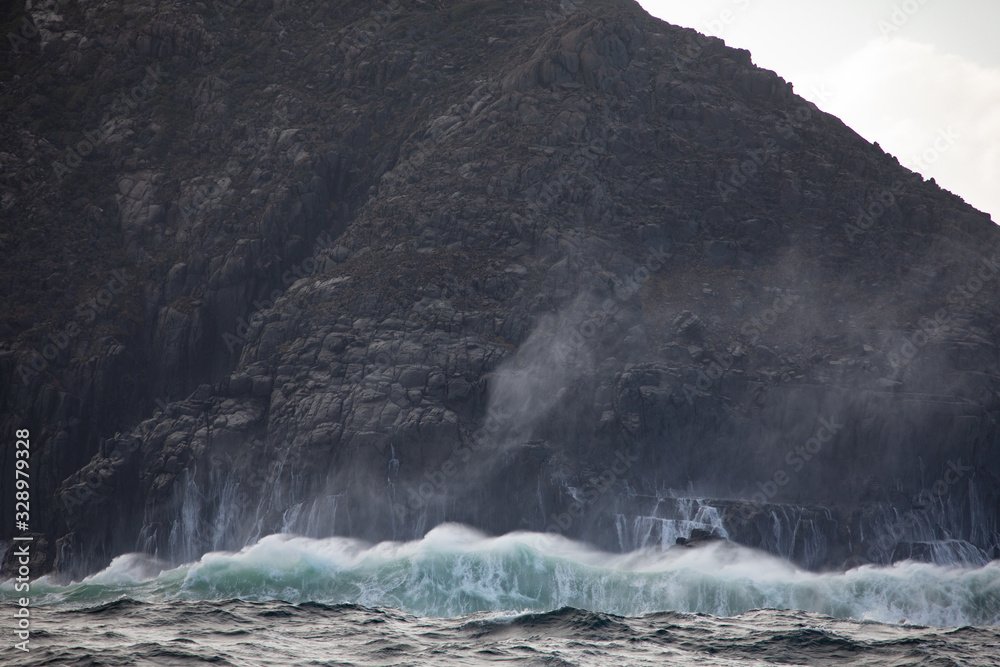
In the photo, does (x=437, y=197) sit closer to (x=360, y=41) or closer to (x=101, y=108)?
(x=360, y=41)

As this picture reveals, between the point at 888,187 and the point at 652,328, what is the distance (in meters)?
26.4

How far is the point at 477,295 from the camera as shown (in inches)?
3051

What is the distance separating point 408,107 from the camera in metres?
94.2

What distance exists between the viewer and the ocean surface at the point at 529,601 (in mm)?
43406

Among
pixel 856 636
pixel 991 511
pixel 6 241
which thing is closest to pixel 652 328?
pixel 991 511

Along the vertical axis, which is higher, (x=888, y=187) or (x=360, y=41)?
(x=360, y=41)

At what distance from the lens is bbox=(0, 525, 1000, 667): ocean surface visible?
142 feet

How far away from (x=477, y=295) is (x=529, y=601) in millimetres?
23821

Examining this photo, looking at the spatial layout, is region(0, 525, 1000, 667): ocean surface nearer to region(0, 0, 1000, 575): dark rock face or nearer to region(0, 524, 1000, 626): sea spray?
region(0, 524, 1000, 626): sea spray

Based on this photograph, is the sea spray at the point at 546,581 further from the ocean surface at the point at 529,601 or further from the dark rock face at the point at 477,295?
the dark rock face at the point at 477,295

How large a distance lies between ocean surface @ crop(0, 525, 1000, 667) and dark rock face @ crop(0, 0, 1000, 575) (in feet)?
6.88

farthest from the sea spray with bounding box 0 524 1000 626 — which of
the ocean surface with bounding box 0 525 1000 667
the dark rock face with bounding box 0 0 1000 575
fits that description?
the dark rock face with bounding box 0 0 1000 575

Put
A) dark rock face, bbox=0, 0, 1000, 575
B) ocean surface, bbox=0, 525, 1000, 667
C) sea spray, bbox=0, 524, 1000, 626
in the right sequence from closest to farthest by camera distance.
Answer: ocean surface, bbox=0, 525, 1000, 667, sea spray, bbox=0, 524, 1000, 626, dark rock face, bbox=0, 0, 1000, 575

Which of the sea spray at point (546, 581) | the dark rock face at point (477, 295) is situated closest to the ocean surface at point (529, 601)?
the sea spray at point (546, 581)
